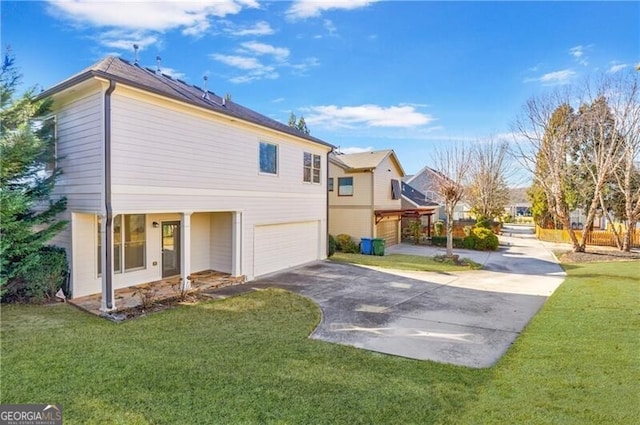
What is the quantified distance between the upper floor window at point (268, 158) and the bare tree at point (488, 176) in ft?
67.6

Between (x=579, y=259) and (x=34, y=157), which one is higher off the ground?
(x=34, y=157)

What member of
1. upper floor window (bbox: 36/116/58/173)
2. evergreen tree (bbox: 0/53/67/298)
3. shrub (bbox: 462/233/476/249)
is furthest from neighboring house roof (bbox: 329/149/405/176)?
evergreen tree (bbox: 0/53/67/298)

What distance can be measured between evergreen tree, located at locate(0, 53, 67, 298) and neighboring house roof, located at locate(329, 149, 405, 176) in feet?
48.0

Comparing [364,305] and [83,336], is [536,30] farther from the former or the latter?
[83,336]

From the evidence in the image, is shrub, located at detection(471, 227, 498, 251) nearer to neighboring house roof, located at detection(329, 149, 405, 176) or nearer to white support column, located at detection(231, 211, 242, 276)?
neighboring house roof, located at detection(329, 149, 405, 176)

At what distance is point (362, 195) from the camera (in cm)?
2041

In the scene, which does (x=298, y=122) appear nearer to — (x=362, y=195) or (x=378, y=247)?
(x=362, y=195)

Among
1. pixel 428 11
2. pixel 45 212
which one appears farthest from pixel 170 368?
pixel 428 11

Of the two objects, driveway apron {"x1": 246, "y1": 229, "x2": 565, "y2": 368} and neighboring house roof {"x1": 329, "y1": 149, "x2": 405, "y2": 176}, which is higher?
neighboring house roof {"x1": 329, "y1": 149, "x2": 405, "y2": 176}

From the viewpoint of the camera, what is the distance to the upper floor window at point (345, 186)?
20.9m

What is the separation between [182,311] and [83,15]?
8.35m

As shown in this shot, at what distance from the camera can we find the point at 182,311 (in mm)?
7812

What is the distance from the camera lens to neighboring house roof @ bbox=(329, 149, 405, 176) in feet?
66.6

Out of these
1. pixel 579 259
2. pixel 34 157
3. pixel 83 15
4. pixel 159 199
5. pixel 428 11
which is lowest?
pixel 579 259
